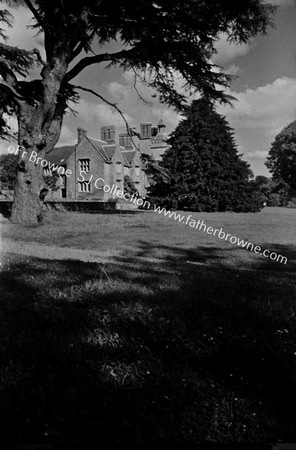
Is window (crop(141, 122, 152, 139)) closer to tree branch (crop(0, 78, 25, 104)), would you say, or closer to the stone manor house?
the stone manor house

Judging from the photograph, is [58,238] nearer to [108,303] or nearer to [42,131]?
[42,131]

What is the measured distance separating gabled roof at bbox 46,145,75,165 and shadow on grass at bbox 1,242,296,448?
25.3ft

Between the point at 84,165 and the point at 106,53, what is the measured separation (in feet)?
14.7

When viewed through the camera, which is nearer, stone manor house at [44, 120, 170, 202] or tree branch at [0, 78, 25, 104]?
stone manor house at [44, 120, 170, 202]

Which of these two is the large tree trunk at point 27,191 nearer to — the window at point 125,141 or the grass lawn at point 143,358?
the window at point 125,141

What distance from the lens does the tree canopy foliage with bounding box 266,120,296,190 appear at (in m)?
7.50

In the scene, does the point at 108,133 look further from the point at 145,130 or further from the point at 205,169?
the point at 205,169

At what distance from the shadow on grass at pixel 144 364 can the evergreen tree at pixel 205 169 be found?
9760 mm

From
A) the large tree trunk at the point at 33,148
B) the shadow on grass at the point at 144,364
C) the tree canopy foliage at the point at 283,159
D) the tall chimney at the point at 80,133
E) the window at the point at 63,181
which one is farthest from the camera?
the large tree trunk at the point at 33,148

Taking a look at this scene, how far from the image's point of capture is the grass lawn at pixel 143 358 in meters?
2.15

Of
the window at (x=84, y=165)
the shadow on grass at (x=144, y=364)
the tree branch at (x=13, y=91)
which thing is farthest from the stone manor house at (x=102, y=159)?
the shadow on grass at (x=144, y=364)

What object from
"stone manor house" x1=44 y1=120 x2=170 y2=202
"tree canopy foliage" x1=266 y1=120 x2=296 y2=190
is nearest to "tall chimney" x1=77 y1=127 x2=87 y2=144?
"stone manor house" x1=44 y1=120 x2=170 y2=202

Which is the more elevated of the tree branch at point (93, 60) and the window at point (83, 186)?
the tree branch at point (93, 60)

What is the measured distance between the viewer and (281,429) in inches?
86.4
